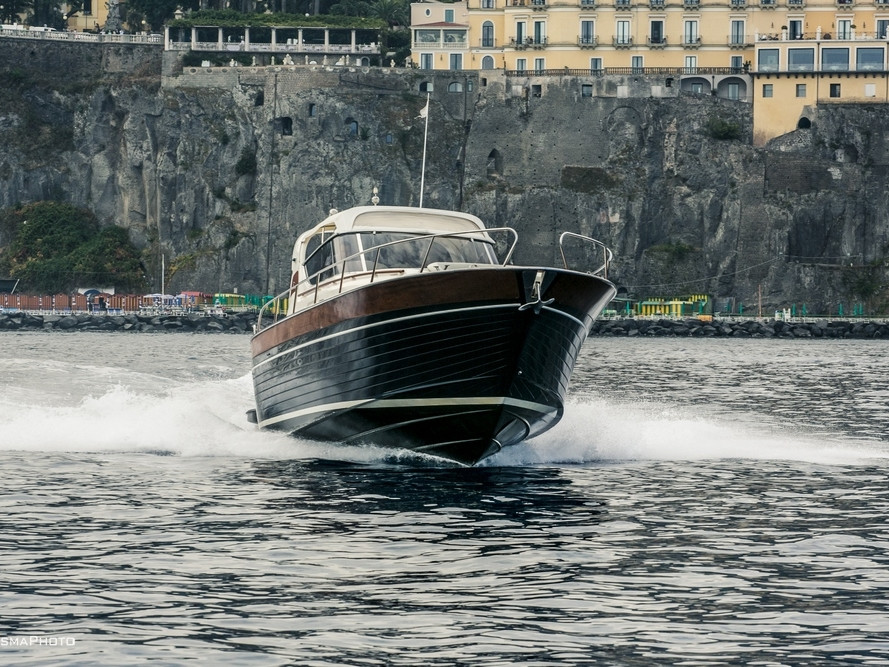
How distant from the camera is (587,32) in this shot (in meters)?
98.9

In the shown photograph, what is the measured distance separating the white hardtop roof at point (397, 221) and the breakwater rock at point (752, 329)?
6494 cm

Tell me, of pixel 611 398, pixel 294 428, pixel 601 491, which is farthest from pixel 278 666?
pixel 611 398

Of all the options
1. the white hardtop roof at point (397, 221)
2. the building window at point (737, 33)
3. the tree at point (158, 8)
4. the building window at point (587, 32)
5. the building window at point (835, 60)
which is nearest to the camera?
the white hardtop roof at point (397, 221)

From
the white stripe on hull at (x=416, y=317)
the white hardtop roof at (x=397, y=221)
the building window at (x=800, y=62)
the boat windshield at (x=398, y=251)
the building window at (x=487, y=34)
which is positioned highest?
the building window at (x=487, y=34)

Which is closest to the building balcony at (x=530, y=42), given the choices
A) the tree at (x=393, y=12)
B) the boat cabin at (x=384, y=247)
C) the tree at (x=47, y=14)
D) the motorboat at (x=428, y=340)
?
the tree at (x=393, y=12)

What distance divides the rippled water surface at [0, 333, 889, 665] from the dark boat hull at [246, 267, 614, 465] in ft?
2.34

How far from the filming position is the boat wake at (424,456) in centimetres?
2327

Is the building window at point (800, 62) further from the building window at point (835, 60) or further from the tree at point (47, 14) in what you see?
the tree at point (47, 14)

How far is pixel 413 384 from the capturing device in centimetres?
2050

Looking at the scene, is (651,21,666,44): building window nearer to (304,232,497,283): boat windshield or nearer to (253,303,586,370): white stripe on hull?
(304,232,497,283): boat windshield

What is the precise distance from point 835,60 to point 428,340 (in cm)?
8279

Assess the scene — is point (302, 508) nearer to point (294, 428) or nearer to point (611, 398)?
point (294, 428)

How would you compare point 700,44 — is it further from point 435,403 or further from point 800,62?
point 435,403

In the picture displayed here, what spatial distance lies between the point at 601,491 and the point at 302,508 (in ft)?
14.4
